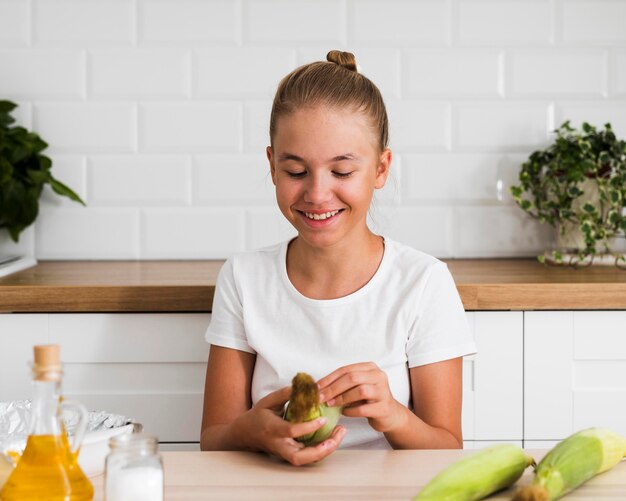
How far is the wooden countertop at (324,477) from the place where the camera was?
2.84 ft

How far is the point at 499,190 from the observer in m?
2.17

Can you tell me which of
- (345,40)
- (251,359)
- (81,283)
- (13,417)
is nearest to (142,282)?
(81,283)

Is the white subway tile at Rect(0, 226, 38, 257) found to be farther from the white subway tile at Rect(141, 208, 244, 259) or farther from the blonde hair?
the blonde hair

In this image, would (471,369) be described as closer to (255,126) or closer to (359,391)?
(359,391)

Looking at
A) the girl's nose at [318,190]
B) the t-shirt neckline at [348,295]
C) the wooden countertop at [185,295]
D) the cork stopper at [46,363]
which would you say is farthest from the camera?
the wooden countertop at [185,295]

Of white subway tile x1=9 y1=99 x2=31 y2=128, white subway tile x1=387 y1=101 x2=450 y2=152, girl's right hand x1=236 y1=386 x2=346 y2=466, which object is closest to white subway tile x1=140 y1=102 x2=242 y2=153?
white subway tile x1=9 y1=99 x2=31 y2=128

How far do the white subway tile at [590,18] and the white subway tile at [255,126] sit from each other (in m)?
0.77

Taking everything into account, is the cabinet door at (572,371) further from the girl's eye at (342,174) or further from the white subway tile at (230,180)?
the white subway tile at (230,180)

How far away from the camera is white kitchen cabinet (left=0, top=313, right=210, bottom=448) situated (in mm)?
1626

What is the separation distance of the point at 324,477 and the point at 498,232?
4.50ft

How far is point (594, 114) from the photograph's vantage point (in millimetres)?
2160

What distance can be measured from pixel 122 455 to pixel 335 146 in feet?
2.10

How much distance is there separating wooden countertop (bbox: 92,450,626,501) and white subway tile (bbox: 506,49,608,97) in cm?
134

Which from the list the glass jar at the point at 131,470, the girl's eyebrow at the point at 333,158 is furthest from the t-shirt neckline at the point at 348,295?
the glass jar at the point at 131,470
